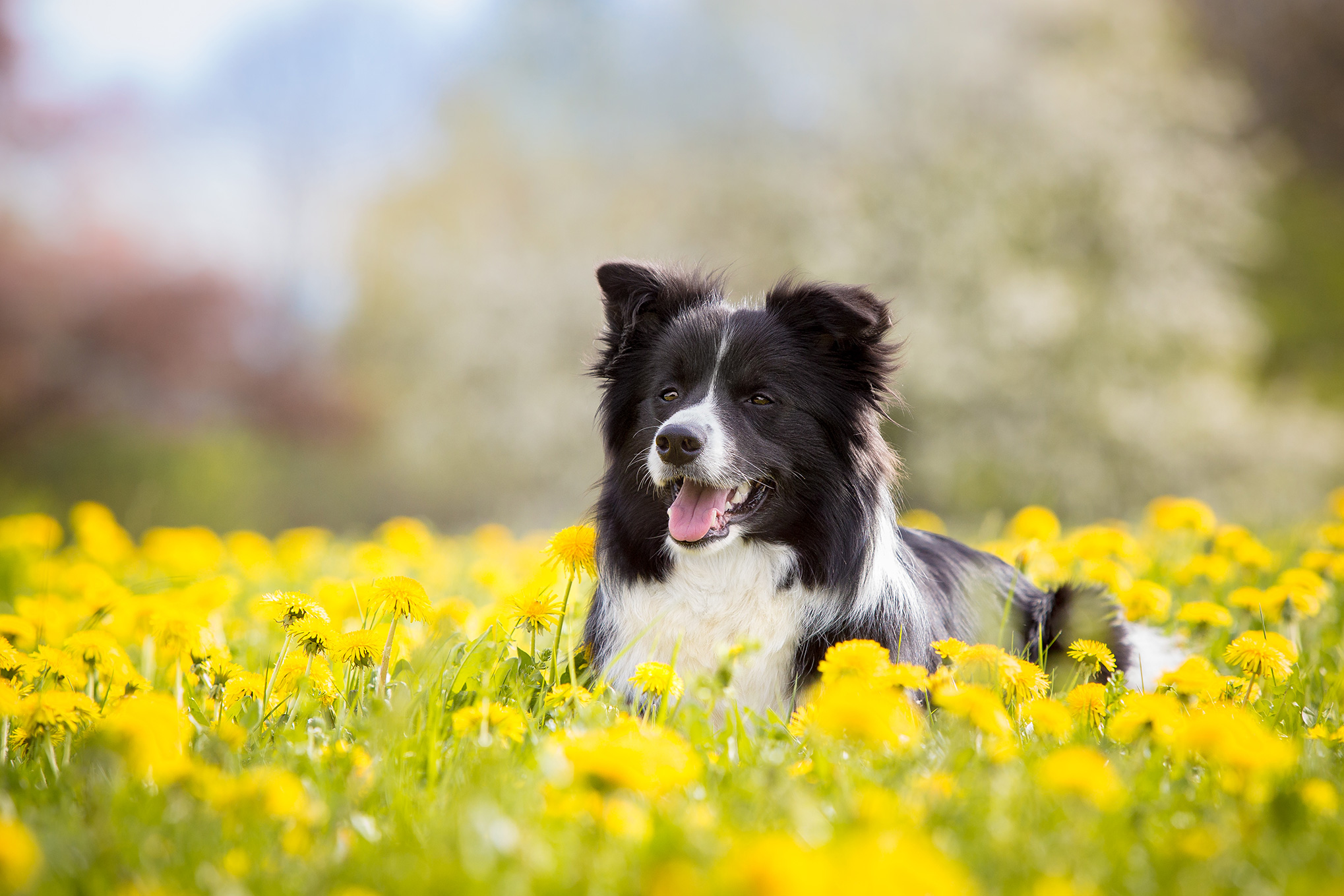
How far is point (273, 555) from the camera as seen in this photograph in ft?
20.1

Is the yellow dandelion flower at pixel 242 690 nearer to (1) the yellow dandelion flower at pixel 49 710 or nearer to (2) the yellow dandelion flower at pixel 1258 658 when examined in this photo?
(1) the yellow dandelion flower at pixel 49 710

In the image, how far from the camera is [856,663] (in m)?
2.00

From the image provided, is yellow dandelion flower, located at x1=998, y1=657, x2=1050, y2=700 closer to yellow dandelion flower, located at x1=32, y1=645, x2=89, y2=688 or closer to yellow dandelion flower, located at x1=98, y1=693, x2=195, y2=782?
yellow dandelion flower, located at x1=98, y1=693, x2=195, y2=782

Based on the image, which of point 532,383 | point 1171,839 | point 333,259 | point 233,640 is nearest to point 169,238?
point 333,259

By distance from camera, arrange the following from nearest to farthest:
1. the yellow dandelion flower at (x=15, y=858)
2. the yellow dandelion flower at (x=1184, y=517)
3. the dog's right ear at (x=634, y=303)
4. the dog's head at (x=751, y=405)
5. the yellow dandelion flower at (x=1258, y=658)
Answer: the yellow dandelion flower at (x=15, y=858) → the yellow dandelion flower at (x=1258, y=658) → the dog's head at (x=751, y=405) → the dog's right ear at (x=634, y=303) → the yellow dandelion flower at (x=1184, y=517)

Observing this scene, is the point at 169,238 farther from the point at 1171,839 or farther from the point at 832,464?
the point at 1171,839

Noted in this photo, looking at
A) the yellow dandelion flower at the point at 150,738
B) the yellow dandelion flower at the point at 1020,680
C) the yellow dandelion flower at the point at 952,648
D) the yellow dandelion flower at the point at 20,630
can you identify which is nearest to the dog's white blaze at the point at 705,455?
the yellow dandelion flower at the point at 952,648

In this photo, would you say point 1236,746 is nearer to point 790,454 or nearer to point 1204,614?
point 1204,614

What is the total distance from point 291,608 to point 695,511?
124 cm

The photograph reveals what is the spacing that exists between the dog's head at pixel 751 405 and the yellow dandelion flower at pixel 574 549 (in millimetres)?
288

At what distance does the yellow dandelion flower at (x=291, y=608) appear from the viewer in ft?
7.86

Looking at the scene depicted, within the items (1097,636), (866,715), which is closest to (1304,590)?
(1097,636)

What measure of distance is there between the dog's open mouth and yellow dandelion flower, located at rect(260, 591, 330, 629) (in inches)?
43.8

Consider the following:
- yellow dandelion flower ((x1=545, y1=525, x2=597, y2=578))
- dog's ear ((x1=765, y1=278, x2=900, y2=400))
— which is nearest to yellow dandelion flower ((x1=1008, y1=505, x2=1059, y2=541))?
dog's ear ((x1=765, y1=278, x2=900, y2=400))
